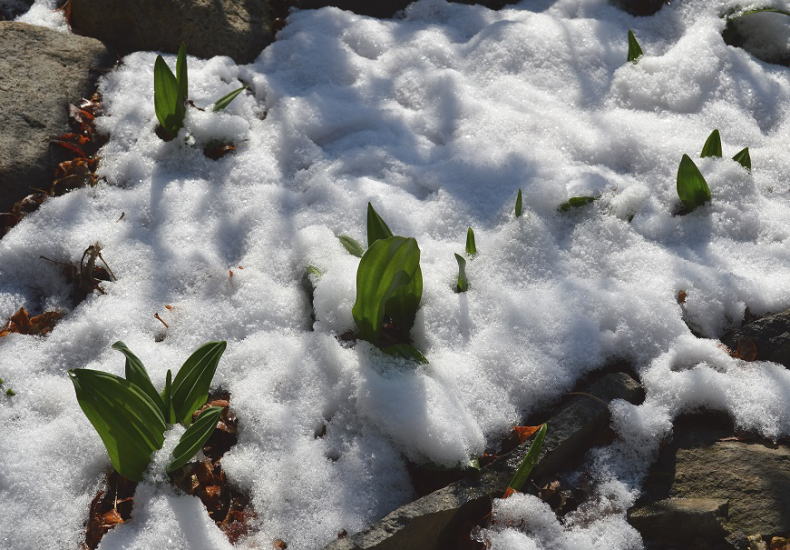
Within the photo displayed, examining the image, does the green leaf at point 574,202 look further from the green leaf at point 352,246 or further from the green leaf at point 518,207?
the green leaf at point 352,246

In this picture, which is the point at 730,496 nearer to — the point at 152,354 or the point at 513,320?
the point at 513,320

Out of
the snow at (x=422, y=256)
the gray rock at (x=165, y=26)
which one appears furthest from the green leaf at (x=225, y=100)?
the gray rock at (x=165, y=26)

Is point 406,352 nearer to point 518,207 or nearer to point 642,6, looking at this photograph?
point 518,207

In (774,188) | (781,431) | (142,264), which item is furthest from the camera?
(774,188)

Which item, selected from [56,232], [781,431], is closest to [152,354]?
[56,232]

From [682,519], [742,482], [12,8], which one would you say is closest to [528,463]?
[682,519]

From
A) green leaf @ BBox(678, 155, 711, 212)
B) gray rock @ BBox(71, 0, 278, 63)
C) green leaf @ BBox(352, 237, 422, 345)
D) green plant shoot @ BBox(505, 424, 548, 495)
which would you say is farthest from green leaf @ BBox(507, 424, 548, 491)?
gray rock @ BBox(71, 0, 278, 63)
